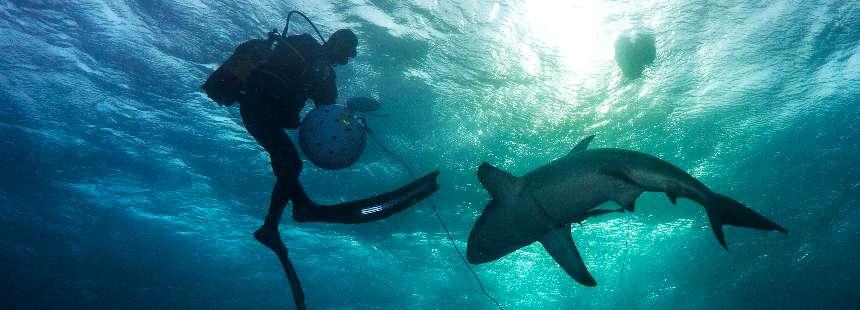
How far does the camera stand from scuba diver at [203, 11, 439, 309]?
13.1 ft

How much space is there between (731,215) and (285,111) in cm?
485

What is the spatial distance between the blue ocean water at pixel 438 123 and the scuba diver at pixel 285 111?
4535 mm

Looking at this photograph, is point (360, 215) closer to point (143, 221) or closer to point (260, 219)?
point (260, 219)

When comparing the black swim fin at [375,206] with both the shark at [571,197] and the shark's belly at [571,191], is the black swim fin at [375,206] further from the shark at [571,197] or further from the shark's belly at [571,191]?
the shark's belly at [571,191]

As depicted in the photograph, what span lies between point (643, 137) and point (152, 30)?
15.7 metres

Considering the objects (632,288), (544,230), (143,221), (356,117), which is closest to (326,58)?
(356,117)

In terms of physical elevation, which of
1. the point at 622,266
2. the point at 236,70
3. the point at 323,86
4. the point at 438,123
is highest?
the point at 236,70

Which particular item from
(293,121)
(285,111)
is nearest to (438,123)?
(293,121)

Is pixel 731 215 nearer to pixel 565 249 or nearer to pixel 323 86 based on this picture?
pixel 565 249

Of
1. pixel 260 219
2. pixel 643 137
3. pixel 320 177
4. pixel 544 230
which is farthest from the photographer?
pixel 260 219

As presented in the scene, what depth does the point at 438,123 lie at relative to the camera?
12.8 m

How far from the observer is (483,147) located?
1388cm

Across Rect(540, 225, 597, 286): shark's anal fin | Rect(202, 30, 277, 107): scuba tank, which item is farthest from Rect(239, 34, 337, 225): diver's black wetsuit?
Rect(540, 225, 597, 286): shark's anal fin

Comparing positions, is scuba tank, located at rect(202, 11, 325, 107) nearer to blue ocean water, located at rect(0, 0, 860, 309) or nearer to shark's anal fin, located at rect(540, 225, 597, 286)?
shark's anal fin, located at rect(540, 225, 597, 286)
